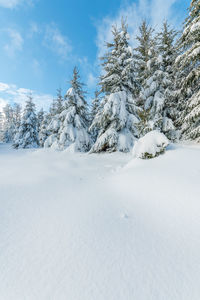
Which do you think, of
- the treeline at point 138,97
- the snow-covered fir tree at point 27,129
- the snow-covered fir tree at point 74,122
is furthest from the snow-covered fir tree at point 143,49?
the snow-covered fir tree at point 27,129

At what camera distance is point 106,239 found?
2.18 m

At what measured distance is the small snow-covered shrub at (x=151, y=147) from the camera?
5345mm

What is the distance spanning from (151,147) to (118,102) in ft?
17.2

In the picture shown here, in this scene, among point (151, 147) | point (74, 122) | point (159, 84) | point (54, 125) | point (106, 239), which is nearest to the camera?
point (106, 239)

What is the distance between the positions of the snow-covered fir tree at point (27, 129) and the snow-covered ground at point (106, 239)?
18797 millimetres

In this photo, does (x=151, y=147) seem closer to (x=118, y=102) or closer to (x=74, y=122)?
(x=118, y=102)

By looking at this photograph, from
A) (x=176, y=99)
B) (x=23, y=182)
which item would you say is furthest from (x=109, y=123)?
(x=23, y=182)

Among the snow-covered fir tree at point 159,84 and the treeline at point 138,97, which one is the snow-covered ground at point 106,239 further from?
the snow-covered fir tree at point 159,84

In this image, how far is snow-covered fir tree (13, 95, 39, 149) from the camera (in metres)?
20.6

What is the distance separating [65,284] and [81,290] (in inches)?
8.0

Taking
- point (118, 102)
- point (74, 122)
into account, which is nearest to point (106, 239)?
point (118, 102)

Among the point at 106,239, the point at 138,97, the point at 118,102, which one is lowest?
the point at 106,239

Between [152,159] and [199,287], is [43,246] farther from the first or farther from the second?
[152,159]

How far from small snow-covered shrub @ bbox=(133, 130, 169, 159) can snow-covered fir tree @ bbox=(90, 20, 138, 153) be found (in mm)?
3499
